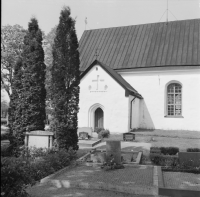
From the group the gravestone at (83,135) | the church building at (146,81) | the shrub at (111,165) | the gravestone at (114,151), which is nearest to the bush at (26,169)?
the shrub at (111,165)

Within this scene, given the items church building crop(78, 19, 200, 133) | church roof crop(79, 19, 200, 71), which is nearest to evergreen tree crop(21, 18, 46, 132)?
church building crop(78, 19, 200, 133)

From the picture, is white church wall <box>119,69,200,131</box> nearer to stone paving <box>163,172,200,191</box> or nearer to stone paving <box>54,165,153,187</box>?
stone paving <box>54,165,153,187</box>

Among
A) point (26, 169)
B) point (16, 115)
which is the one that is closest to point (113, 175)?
point (26, 169)

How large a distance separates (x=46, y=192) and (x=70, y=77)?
538cm

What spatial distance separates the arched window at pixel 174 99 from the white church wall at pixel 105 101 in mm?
5010

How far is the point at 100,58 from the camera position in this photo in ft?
72.4

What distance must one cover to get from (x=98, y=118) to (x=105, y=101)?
5.68 ft

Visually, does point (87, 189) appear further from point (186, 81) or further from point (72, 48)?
point (186, 81)

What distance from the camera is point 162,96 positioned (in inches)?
787

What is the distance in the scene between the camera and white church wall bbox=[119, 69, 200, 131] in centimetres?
1909

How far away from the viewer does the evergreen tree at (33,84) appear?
9805 mm

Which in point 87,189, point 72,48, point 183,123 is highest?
point 72,48

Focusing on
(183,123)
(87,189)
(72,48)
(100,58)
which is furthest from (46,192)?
(100,58)

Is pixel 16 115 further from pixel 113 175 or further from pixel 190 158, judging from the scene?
pixel 190 158
